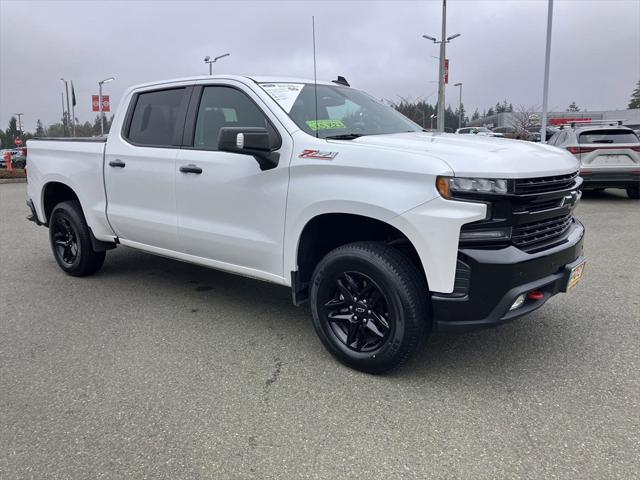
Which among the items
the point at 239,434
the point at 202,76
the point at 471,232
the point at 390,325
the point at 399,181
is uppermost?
the point at 202,76

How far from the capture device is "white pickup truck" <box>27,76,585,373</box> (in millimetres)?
2986

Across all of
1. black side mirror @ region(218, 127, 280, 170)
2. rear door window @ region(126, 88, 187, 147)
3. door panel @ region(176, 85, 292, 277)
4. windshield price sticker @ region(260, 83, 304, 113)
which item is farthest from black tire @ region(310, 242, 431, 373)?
rear door window @ region(126, 88, 187, 147)

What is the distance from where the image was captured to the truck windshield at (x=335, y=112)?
151 inches

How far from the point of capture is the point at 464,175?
2.91 meters

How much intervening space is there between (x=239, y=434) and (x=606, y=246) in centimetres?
604

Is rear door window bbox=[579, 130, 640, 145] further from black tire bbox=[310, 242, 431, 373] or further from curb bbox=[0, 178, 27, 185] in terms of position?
curb bbox=[0, 178, 27, 185]

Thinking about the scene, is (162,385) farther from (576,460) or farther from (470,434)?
(576,460)

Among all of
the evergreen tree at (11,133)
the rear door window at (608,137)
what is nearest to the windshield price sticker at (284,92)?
the rear door window at (608,137)

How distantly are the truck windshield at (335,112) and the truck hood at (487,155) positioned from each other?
35 cm

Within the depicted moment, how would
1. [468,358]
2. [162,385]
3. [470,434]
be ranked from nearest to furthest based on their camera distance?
[470,434], [162,385], [468,358]

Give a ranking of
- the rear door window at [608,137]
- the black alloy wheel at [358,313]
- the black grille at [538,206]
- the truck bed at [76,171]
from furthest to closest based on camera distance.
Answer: the rear door window at [608,137] < the truck bed at [76,171] < the black alloy wheel at [358,313] < the black grille at [538,206]

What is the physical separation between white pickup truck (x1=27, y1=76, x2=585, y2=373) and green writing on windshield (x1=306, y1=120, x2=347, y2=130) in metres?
0.02

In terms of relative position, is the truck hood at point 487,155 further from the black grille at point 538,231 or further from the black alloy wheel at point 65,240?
the black alloy wheel at point 65,240

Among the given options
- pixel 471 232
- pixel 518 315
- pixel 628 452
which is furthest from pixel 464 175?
pixel 628 452
